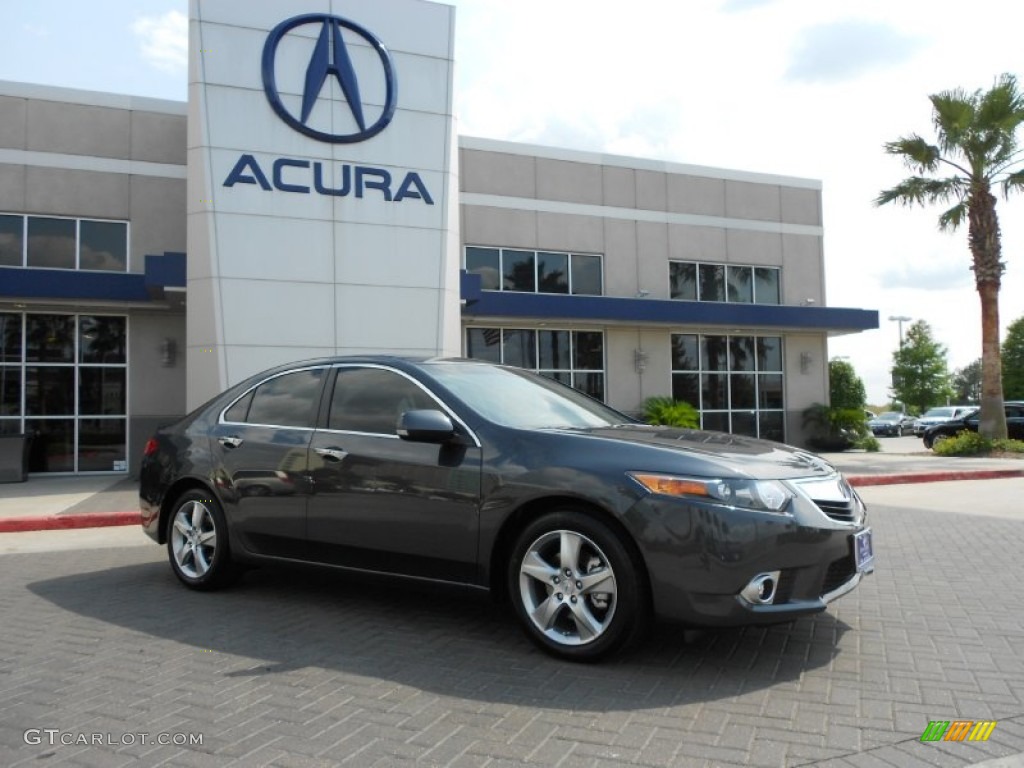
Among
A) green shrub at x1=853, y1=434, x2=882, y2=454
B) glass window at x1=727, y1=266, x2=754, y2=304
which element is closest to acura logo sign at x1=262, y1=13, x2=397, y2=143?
glass window at x1=727, y1=266, x2=754, y2=304

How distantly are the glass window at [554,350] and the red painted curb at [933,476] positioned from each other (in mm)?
7521

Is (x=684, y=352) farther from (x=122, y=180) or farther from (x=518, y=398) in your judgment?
(x=518, y=398)

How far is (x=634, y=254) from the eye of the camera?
21.0m

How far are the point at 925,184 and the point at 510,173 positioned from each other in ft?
35.8

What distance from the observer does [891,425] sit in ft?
141

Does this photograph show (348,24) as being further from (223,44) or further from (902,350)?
(902,350)

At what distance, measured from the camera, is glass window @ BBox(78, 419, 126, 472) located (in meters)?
16.2

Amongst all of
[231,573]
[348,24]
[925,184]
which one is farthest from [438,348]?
[925,184]

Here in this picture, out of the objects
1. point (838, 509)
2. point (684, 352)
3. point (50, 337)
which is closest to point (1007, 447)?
point (684, 352)

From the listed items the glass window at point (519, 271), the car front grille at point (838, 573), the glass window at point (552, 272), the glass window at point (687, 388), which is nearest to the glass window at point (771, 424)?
the glass window at point (687, 388)

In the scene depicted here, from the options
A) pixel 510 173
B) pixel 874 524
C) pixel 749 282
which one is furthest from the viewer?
pixel 749 282

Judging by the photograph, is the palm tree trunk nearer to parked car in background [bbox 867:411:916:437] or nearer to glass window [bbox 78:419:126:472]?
glass window [bbox 78:419:126:472]

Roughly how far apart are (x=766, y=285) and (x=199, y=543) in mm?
19727

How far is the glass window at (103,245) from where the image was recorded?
1627 centimetres
